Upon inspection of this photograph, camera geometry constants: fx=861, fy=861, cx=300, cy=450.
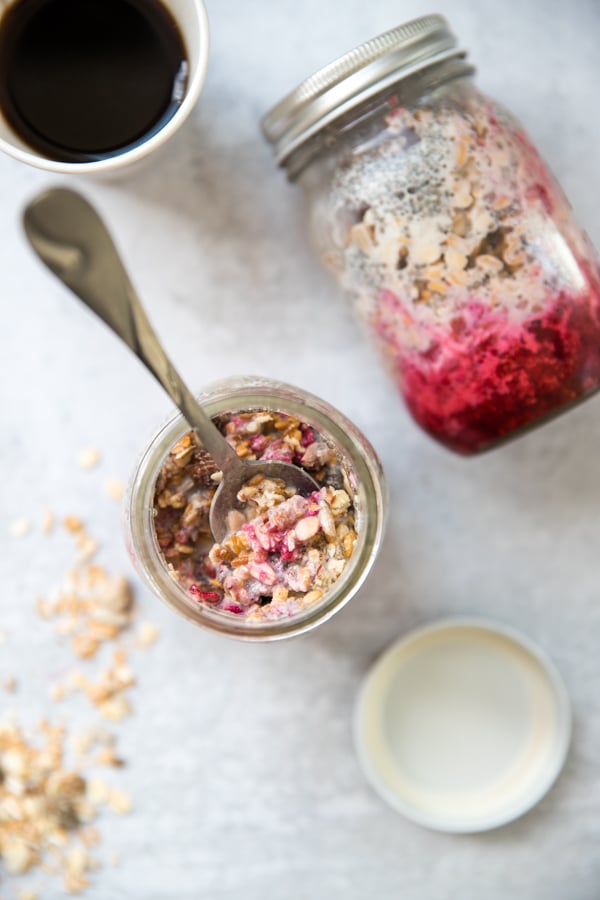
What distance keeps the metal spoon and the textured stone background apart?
0.88 ft

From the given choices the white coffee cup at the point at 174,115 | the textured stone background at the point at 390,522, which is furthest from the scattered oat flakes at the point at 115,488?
the white coffee cup at the point at 174,115

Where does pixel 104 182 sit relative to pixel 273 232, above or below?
above

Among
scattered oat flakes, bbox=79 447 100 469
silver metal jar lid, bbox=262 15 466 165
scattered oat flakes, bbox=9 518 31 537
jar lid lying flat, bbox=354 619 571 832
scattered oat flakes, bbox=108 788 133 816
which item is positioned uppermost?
silver metal jar lid, bbox=262 15 466 165

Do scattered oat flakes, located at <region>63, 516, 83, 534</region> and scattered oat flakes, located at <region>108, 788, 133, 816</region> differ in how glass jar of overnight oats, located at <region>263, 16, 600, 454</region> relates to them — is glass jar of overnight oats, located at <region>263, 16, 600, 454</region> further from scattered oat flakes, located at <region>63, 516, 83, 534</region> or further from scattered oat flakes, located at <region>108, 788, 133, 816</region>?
scattered oat flakes, located at <region>108, 788, 133, 816</region>

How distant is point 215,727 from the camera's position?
1.00m

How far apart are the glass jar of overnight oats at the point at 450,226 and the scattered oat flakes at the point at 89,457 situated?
36 cm

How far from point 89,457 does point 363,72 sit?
50 centimetres

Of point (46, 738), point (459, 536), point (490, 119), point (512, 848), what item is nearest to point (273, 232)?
point (490, 119)

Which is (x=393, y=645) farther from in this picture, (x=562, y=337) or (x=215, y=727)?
(x=562, y=337)

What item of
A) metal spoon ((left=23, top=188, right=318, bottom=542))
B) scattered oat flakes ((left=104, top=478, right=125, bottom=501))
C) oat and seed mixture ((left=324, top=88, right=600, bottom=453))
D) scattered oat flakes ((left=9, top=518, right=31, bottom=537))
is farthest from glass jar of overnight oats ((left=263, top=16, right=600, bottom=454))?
scattered oat flakes ((left=9, top=518, right=31, bottom=537))

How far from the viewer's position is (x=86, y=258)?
630mm

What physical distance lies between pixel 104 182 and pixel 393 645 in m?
0.61

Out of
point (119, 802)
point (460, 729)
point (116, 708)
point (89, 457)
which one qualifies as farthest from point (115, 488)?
point (460, 729)

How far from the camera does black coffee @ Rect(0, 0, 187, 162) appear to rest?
816mm
